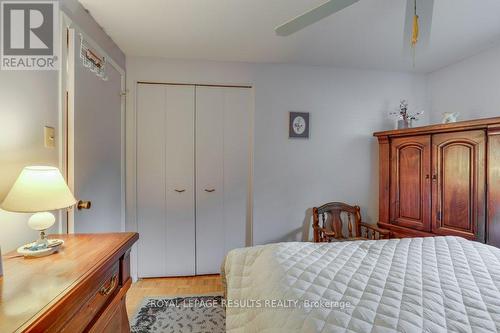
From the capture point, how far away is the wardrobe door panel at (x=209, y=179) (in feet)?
8.54

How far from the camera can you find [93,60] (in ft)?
5.98

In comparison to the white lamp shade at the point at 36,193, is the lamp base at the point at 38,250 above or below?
below

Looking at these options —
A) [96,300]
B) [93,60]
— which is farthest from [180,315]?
[93,60]

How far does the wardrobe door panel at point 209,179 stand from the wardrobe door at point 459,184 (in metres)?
2.08

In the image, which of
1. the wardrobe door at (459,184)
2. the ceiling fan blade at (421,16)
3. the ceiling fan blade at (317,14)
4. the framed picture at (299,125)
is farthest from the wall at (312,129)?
the ceiling fan blade at (317,14)

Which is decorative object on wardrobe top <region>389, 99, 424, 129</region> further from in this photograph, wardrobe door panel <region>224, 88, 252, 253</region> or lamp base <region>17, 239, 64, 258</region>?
lamp base <region>17, 239, 64, 258</region>

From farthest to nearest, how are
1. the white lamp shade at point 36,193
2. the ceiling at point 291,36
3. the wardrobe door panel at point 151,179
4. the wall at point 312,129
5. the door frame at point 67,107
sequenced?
1. the wall at point 312,129
2. the wardrobe door panel at point 151,179
3. the ceiling at point 291,36
4. the door frame at point 67,107
5. the white lamp shade at point 36,193

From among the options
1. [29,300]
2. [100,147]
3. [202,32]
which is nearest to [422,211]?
[202,32]

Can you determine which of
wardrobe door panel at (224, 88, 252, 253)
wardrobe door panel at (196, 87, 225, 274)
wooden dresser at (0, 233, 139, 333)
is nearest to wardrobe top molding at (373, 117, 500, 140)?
wardrobe door panel at (224, 88, 252, 253)

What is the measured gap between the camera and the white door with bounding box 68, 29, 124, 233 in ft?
5.12

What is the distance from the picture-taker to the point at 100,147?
195cm

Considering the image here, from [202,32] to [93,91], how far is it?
1001mm

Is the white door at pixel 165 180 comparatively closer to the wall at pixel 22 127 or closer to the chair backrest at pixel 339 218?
the wall at pixel 22 127

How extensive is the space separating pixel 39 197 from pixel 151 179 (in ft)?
5.15
